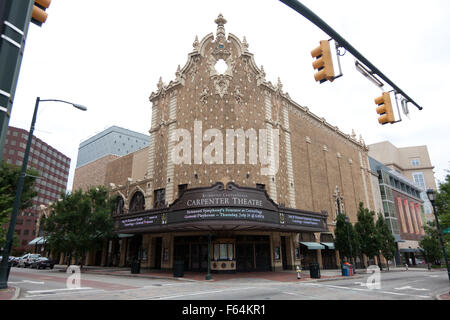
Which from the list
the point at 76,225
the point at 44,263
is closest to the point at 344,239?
the point at 76,225

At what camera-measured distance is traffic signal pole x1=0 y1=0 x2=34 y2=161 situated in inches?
267

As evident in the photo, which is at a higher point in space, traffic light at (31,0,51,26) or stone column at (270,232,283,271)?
traffic light at (31,0,51,26)

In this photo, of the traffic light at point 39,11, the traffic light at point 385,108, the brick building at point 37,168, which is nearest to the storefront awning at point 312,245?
the traffic light at point 385,108

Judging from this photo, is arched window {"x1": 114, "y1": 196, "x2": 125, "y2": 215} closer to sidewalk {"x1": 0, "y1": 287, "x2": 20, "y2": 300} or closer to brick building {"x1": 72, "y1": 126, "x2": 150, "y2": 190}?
sidewalk {"x1": 0, "y1": 287, "x2": 20, "y2": 300}

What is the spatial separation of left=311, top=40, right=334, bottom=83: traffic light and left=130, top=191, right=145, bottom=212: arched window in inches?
1159

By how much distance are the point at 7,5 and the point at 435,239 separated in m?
56.0

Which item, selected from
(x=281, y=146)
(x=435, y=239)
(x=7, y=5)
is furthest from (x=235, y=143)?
(x=435, y=239)

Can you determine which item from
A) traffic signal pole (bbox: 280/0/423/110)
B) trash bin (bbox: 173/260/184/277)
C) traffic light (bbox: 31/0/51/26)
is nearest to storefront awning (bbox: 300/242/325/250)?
trash bin (bbox: 173/260/184/277)

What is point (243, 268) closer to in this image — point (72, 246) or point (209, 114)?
point (209, 114)

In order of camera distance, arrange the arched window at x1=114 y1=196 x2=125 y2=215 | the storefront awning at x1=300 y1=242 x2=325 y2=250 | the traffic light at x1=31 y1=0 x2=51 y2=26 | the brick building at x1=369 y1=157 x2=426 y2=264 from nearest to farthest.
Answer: the traffic light at x1=31 y1=0 x2=51 y2=26 < the storefront awning at x1=300 y1=242 x2=325 y2=250 < the arched window at x1=114 y1=196 x2=125 y2=215 < the brick building at x1=369 y1=157 x2=426 y2=264

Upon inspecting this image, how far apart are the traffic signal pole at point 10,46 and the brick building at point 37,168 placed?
92.0 m

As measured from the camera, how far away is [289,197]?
105ft


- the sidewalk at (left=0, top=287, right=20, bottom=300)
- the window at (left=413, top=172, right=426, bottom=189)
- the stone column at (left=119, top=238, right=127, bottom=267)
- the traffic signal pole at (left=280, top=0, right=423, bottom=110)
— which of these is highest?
the window at (left=413, top=172, right=426, bottom=189)

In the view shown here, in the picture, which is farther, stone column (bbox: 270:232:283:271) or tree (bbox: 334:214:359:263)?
tree (bbox: 334:214:359:263)
